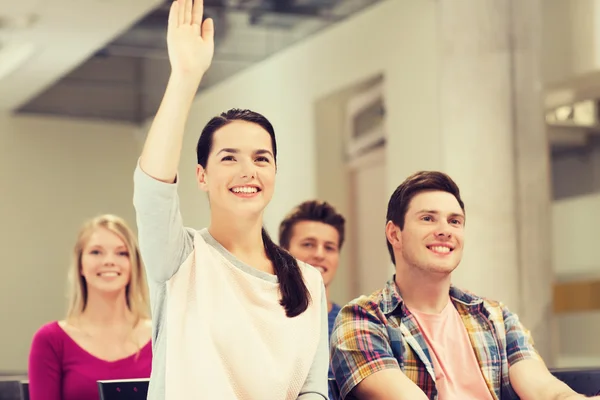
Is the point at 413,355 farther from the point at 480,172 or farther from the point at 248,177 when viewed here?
the point at 480,172

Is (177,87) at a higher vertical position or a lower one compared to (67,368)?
higher

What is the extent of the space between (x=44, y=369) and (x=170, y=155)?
72.2 inches

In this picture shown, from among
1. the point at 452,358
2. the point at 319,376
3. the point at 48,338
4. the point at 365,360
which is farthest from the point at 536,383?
the point at 48,338

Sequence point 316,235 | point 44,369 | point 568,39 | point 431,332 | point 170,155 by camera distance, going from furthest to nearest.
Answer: point 568,39, point 316,235, point 44,369, point 431,332, point 170,155

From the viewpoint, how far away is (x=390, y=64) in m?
6.58

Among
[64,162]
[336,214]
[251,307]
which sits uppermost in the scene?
[64,162]

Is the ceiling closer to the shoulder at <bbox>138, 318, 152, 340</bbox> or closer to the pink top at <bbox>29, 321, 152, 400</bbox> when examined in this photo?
the shoulder at <bbox>138, 318, 152, 340</bbox>

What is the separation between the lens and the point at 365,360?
96.3 inches

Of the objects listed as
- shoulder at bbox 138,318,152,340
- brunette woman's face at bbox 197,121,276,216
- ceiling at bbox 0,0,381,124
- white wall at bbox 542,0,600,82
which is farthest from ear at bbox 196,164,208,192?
ceiling at bbox 0,0,381,124

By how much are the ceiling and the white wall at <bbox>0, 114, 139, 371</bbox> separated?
10.3 inches

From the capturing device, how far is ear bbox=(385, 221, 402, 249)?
2.67m

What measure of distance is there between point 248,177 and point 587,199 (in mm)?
4394

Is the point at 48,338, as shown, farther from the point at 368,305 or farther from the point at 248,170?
the point at 248,170

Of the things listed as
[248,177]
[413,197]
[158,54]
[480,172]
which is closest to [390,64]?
[480,172]
